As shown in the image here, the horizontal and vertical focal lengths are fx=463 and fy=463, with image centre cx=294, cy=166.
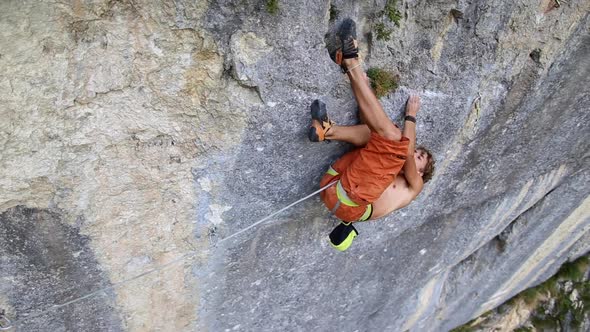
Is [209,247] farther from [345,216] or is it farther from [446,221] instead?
[446,221]

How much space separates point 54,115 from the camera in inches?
72.3

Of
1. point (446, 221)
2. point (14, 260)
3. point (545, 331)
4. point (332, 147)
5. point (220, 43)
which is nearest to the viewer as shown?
point (220, 43)

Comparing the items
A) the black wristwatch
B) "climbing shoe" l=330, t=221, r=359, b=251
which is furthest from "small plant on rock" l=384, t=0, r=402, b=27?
"climbing shoe" l=330, t=221, r=359, b=251

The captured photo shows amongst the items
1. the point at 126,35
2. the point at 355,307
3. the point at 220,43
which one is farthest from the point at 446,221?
the point at 126,35

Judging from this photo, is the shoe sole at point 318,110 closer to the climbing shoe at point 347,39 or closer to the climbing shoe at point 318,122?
the climbing shoe at point 318,122

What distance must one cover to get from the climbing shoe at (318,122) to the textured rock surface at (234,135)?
Answer: 0.04 metres

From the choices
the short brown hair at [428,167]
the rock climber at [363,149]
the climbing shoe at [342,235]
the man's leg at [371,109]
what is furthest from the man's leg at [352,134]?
the climbing shoe at [342,235]

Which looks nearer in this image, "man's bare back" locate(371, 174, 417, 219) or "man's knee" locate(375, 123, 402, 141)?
"man's knee" locate(375, 123, 402, 141)

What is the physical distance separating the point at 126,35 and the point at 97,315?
1.73 m

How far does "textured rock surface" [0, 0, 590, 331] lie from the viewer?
71.4 inches

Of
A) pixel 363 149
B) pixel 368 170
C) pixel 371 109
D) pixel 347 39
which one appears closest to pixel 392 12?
pixel 347 39

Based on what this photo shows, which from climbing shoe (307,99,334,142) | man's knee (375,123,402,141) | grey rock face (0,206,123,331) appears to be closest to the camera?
grey rock face (0,206,123,331)

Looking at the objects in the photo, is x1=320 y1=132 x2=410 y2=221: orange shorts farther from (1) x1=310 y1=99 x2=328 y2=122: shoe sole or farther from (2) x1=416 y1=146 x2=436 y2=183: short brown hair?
(2) x1=416 y1=146 x2=436 y2=183: short brown hair

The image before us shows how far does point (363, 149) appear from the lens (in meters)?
2.43
